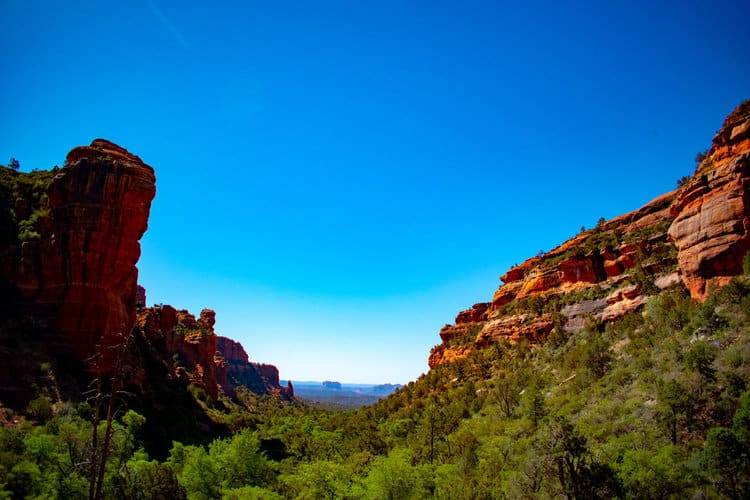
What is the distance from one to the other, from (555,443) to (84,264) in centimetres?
4852

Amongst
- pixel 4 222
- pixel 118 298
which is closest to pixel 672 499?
pixel 118 298

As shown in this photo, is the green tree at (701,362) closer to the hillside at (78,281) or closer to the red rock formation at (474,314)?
the hillside at (78,281)

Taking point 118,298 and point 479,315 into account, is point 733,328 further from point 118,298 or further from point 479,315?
point 479,315

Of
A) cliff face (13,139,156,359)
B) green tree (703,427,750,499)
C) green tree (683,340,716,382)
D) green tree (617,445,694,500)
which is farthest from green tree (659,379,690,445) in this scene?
cliff face (13,139,156,359)

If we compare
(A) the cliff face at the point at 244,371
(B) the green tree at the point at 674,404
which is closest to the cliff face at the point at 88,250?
(B) the green tree at the point at 674,404

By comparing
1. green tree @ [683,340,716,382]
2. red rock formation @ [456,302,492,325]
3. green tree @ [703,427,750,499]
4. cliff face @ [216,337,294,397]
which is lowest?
cliff face @ [216,337,294,397]

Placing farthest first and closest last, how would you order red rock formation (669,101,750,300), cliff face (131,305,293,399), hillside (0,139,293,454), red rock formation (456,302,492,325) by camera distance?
red rock formation (456,302,492,325), cliff face (131,305,293,399), hillside (0,139,293,454), red rock formation (669,101,750,300)

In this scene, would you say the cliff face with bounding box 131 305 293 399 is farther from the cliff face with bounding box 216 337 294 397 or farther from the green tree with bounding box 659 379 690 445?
the green tree with bounding box 659 379 690 445

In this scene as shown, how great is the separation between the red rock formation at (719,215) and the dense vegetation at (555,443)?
266 centimetres

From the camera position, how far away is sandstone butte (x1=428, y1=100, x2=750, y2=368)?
3544 cm

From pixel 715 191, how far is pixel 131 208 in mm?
62785

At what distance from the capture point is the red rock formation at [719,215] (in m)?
34.2

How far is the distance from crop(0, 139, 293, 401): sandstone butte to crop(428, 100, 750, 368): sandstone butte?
2183 inches

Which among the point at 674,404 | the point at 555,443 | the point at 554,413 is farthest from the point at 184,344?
the point at 674,404
